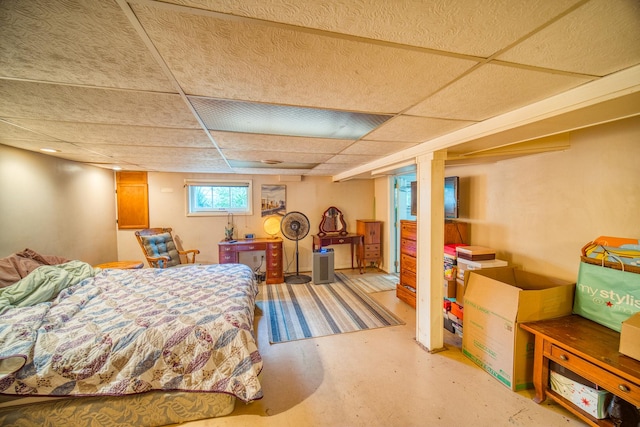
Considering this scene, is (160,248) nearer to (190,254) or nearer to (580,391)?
(190,254)

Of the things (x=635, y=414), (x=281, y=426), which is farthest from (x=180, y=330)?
(x=635, y=414)

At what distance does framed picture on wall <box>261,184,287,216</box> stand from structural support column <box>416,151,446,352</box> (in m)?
3.04

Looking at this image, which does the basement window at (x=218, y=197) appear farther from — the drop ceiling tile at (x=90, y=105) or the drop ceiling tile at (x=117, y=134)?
the drop ceiling tile at (x=90, y=105)

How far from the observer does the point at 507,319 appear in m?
1.78

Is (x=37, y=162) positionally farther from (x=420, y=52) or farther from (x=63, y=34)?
(x=420, y=52)

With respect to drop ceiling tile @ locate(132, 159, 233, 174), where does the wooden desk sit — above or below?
below

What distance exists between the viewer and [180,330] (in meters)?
1.62

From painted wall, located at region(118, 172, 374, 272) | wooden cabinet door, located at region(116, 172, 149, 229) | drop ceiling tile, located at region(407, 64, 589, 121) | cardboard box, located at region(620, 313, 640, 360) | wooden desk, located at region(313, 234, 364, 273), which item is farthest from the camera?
wooden desk, located at region(313, 234, 364, 273)

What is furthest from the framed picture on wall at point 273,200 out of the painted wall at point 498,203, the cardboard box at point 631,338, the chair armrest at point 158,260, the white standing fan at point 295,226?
the cardboard box at point 631,338

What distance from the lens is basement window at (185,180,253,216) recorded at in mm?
4426

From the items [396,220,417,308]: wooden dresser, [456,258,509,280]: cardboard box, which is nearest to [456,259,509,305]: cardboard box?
[456,258,509,280]: cardboard box

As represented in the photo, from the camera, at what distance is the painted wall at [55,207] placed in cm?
228

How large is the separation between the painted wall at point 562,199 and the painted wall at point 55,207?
512 centimetres

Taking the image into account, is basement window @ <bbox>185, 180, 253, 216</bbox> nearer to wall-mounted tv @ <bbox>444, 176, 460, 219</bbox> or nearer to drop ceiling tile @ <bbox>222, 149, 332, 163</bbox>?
drop ceiling tile @ <bbox>222, 149, 332, 163</bbox>
